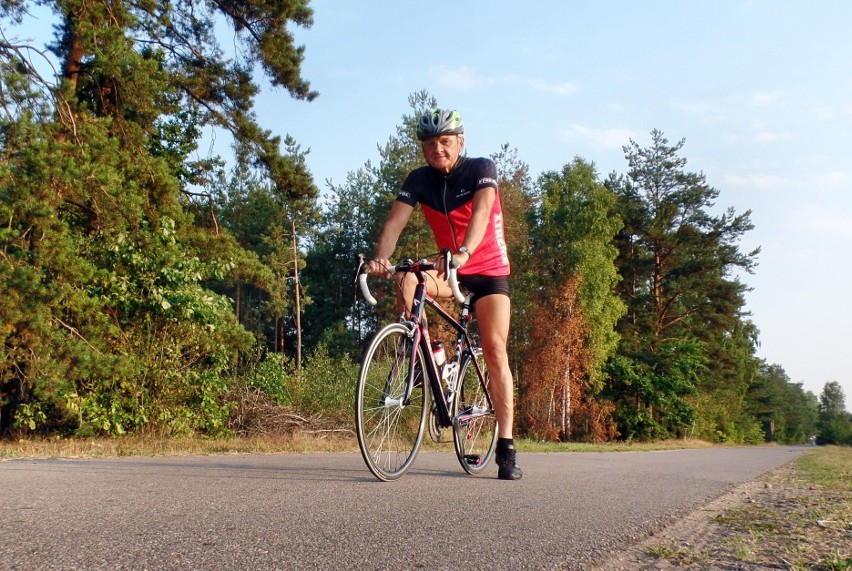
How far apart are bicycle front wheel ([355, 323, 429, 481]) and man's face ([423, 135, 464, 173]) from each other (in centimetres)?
111

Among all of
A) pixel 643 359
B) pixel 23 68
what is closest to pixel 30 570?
pixel 23 68

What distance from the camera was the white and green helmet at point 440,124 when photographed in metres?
4.44

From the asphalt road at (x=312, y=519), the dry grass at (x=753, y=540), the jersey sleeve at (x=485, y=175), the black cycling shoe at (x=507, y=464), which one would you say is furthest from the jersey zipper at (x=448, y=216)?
the dry grass at (x=753, y=540)

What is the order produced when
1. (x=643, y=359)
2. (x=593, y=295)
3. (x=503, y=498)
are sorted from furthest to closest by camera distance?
(x=643, y=359) → (x=593, y=295) → (x=503, y=498)

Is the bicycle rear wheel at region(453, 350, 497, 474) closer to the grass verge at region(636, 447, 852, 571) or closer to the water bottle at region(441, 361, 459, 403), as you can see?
the water bottle at region(441, 361, 459, 403)

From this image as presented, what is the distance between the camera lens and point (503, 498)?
352 centimetres

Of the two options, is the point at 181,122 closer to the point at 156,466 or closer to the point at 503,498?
the point at 156,466

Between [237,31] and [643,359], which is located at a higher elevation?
[237,31]

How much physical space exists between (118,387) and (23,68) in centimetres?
544

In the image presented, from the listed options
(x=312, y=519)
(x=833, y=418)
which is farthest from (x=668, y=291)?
(x=833, y=418)

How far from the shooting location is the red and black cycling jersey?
4516mm

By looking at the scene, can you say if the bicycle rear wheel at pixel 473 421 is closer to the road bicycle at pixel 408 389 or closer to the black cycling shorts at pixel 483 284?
the road bicycle at pixel 408 389

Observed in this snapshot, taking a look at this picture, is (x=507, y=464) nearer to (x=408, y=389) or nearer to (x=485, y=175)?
(x=408, y=389)

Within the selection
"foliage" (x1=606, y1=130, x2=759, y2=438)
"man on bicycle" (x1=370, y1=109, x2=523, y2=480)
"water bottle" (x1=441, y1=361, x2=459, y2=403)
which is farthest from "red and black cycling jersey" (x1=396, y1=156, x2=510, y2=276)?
"foliage" (x1=606, y1=130, x2=759, y2=438)
